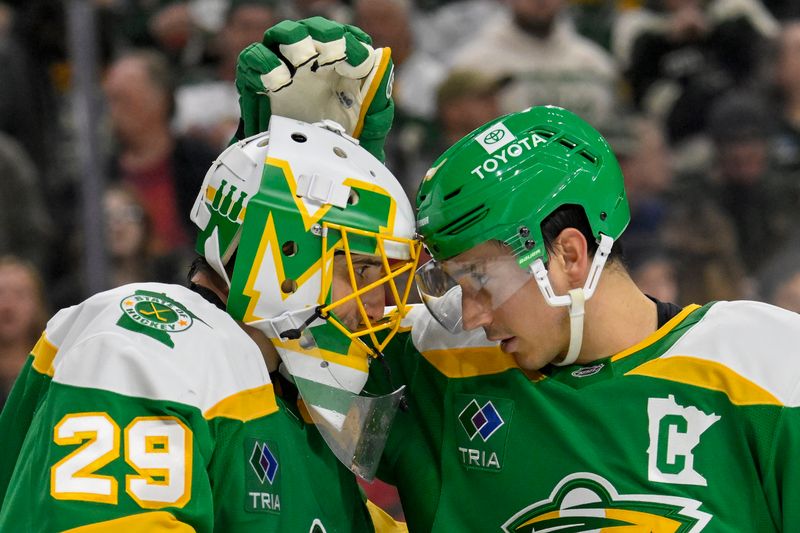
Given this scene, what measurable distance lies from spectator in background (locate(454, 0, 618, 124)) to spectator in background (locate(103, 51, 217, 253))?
4.03 ft

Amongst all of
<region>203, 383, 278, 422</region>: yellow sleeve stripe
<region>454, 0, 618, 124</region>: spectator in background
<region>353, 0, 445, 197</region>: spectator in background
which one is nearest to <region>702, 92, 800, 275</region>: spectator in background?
<region>454, 0, 618, 124</region>: spectator in background

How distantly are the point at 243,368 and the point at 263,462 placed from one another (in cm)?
18

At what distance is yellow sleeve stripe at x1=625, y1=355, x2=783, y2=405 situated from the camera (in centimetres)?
258

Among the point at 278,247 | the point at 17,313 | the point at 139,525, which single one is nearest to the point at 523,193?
the point at 278,247

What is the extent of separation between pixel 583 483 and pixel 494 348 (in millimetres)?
371

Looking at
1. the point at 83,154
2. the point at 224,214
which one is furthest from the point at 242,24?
the point at 224,214

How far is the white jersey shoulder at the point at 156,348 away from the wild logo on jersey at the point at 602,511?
24.8 inches

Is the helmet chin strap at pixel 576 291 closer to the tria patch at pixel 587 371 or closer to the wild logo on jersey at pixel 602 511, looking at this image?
the tria patch at pixel 587 371

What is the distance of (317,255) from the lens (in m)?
2.64

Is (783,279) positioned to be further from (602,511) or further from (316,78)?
(316,78)

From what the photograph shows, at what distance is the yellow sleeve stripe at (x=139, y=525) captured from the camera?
228 centimetres

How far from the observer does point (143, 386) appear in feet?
7.87

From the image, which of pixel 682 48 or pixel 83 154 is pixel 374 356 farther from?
pixel 682 48

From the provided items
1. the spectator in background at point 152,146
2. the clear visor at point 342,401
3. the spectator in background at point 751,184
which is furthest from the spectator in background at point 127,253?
the clear visor at point 342,401
